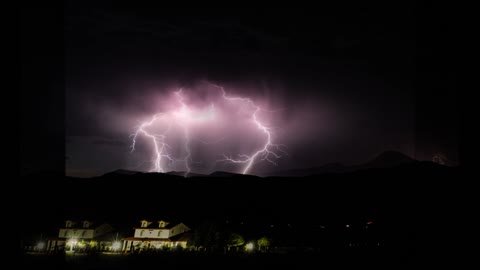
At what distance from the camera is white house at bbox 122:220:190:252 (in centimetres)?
3042

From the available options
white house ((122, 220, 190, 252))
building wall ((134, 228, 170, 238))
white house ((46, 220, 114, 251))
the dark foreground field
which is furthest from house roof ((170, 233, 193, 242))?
white house ((46, 220, 114, 251))

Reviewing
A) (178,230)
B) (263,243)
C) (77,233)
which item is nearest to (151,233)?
(178,230)

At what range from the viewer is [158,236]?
104ft

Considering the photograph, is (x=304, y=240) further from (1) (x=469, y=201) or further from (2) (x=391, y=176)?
(2) (x=391, y=176)

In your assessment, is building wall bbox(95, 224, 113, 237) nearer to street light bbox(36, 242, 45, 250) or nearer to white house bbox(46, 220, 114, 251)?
white house bbox(46, 220, 114, 251)

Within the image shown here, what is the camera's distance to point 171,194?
66.9 m

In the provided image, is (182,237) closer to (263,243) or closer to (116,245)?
Result: (116,245)

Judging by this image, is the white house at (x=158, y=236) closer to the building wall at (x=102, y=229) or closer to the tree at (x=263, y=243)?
the building wall at (x=102, y=229)

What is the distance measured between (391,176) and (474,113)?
6406 cm

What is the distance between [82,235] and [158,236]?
621 cm

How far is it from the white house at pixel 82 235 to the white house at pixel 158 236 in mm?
1961

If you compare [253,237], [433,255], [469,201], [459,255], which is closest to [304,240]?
[253,237]

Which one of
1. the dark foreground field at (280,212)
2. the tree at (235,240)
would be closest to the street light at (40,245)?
the dark foreground field at (280,212)

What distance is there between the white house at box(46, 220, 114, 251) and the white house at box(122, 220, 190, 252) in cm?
196
